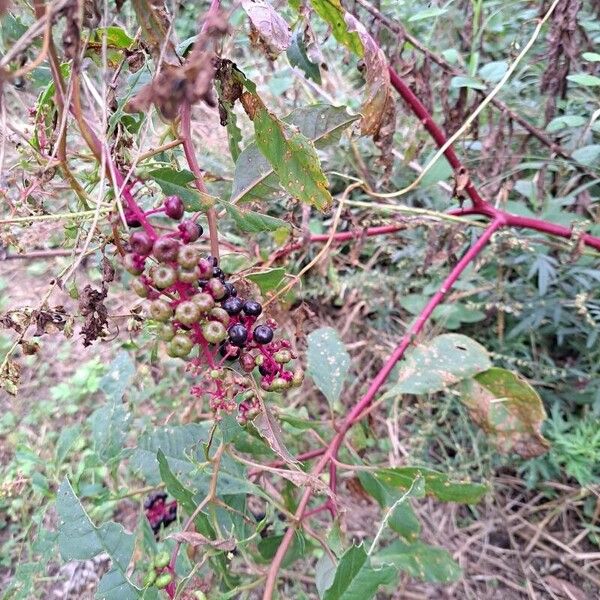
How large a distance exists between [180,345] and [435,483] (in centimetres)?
56

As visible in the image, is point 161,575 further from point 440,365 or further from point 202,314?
point 440,365

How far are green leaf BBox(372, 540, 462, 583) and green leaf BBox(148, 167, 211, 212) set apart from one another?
2.38ft

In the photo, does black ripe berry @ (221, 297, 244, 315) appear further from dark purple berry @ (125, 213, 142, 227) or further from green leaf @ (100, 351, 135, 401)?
green leaf @ (100, 351, 135, 401)

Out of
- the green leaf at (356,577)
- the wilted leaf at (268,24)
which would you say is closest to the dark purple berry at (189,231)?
the wilted leaf at (268,24)

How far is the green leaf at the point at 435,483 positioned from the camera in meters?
0.89

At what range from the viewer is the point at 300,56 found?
0.92m

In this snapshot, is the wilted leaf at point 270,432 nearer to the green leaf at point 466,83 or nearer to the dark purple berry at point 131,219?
the dark purple berry at point 131,219

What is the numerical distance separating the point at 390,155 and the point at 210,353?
2.10 feet

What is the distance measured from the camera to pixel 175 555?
74 cm

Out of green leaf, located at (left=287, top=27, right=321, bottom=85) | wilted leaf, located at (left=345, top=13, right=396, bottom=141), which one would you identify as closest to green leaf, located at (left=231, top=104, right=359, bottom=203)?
wilted leaf, located at (left=345, top=13, right=396, bottom=141)

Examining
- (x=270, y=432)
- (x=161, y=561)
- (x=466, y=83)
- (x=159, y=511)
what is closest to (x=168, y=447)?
(x=159, y=511)

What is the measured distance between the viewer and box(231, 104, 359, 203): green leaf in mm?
699

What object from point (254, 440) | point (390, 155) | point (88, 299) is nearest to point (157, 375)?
point (254, 440)

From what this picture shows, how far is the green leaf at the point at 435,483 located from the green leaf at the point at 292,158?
0.46 metres
